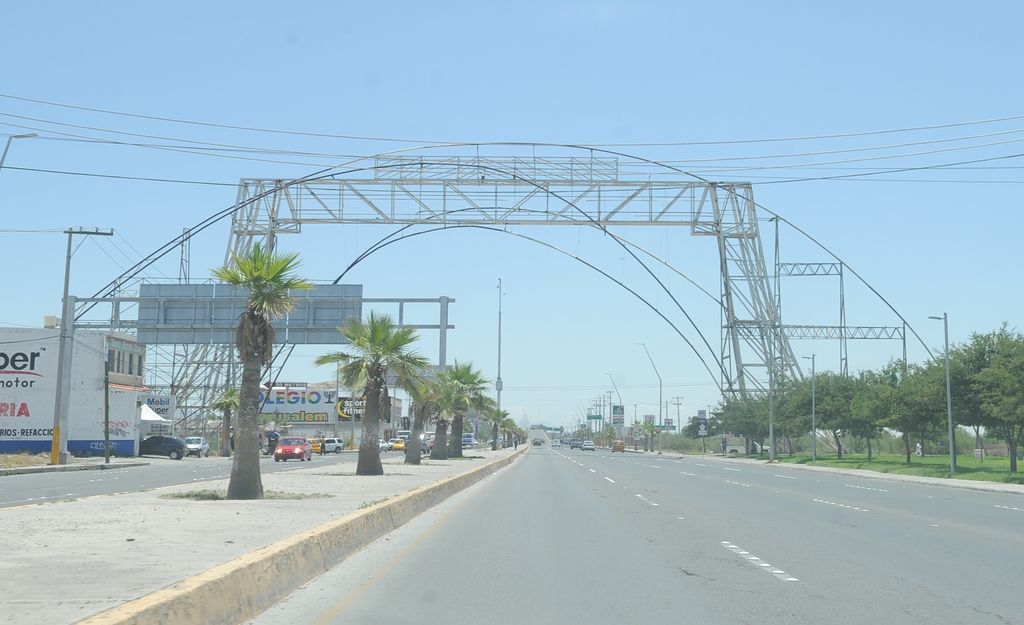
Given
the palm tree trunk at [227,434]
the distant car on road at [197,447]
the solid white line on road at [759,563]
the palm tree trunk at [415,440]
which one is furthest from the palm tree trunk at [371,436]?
the distant car on road at [197,447]

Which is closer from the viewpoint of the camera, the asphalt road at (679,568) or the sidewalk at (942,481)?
the asphalt road at (679,568)

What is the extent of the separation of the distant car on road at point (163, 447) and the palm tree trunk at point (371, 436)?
3433 cm

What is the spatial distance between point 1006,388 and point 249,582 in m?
40.2

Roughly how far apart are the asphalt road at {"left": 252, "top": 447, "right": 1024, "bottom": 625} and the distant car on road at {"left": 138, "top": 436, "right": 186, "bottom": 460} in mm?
46661

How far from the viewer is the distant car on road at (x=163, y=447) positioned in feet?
217

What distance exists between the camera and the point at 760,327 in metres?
54.2

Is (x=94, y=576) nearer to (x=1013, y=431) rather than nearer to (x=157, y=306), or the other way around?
(x=157, y=306)

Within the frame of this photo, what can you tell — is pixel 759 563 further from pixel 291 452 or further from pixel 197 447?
pixel 197 447

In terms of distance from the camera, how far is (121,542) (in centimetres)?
1279

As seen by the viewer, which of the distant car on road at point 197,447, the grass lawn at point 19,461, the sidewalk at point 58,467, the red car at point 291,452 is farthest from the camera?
the distant car on road at point 197,447

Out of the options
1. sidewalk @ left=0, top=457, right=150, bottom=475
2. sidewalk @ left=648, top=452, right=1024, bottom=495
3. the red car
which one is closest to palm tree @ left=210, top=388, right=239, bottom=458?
Result: the red car

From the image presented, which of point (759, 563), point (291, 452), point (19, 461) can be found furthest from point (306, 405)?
point (759, 563)

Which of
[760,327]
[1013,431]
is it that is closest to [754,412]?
[760,327]

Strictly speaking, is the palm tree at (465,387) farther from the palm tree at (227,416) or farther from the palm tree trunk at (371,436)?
the palm tree trunk at (371,436)
